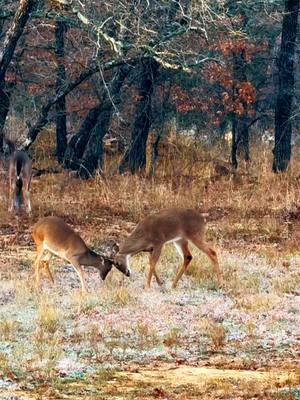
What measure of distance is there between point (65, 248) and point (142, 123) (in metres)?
12.4

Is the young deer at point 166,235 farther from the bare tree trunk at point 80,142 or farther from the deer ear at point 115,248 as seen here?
the bare tree trunk at point 80,142

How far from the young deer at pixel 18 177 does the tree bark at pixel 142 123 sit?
5.70m

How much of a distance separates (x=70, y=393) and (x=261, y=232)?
8800 mm

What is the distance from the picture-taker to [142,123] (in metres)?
23.6

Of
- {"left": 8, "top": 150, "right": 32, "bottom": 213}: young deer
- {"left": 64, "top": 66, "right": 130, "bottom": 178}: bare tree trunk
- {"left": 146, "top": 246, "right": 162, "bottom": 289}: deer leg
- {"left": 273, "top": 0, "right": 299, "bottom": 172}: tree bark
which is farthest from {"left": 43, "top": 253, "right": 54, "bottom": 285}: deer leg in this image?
{"left": 273, "top": 0, "right": 299, "bottom": 172}: tree bark

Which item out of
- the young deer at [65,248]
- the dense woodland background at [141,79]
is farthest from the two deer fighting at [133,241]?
the dense woodland background at [141,79]

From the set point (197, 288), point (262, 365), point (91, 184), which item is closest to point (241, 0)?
point (91, 184)

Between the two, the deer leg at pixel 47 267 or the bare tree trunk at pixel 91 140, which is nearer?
the deer leg at pixel 47 267

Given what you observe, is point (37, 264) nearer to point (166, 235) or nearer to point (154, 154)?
point (166, 235)

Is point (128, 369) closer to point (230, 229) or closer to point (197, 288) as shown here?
point (197, 288)

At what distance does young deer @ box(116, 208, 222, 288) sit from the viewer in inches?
454

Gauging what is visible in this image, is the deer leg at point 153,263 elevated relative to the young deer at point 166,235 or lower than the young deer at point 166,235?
lower

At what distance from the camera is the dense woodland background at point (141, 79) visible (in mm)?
18875

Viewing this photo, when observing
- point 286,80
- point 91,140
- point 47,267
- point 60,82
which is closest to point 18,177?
point 91,140
